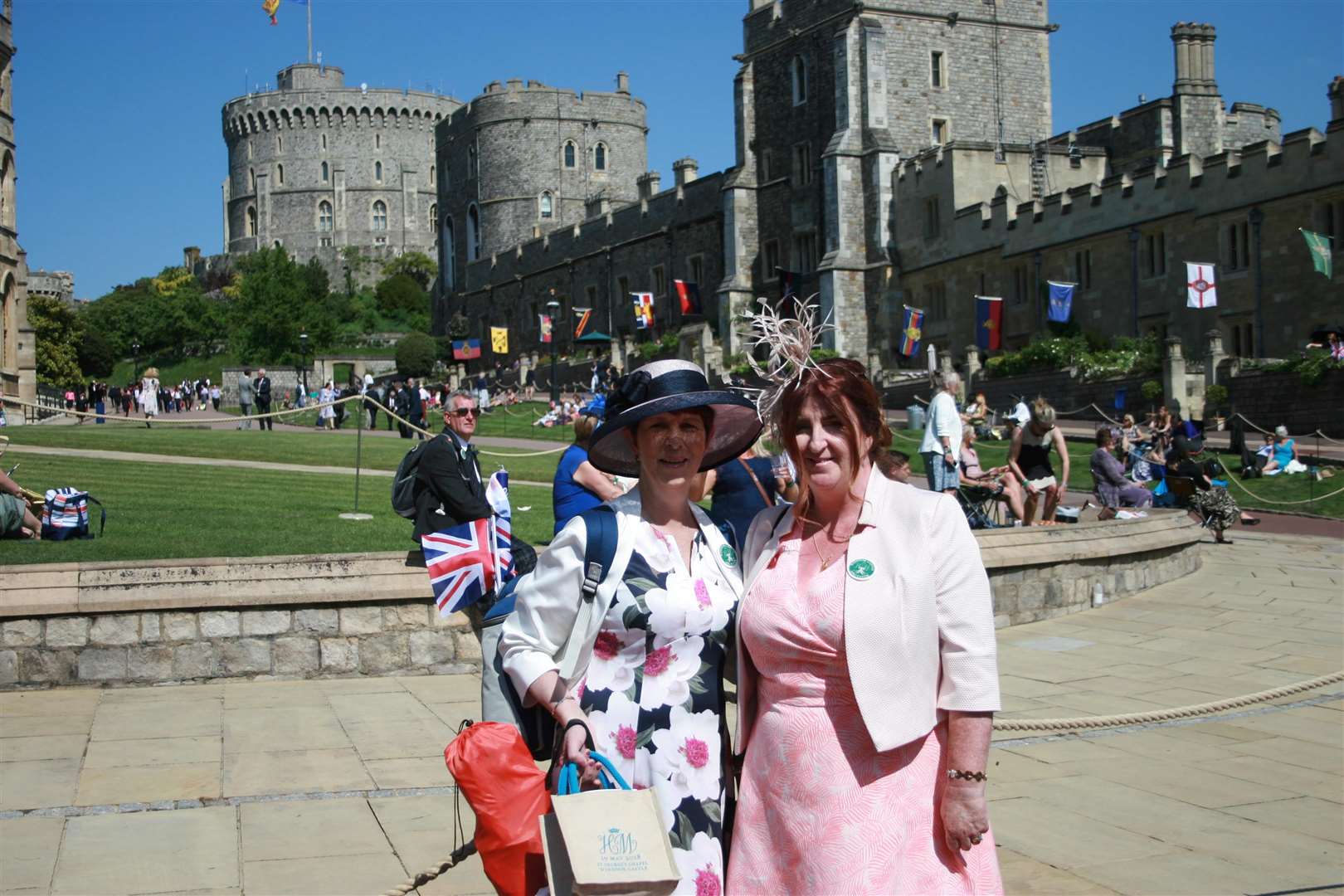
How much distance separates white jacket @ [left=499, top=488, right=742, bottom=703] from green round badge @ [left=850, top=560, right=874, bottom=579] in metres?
0.36

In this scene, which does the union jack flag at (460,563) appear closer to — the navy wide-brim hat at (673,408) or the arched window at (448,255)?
the navy wide-brim hat at (673,408)

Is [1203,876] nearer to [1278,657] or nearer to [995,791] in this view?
[995,791]

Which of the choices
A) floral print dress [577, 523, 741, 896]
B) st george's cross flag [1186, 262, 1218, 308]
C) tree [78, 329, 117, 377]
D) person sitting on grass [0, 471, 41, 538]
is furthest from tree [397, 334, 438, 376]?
floral print dress [577, 523, 741, 896]

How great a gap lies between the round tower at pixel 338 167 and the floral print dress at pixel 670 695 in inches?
4201

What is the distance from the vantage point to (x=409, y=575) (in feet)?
27.9

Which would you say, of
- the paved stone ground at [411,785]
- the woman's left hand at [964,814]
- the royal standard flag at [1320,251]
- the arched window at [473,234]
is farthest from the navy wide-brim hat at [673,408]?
the arched window at [473,234]

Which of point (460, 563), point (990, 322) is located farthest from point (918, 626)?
point (990, 322)

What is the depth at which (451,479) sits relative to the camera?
26.0 feet

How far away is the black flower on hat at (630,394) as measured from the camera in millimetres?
3404

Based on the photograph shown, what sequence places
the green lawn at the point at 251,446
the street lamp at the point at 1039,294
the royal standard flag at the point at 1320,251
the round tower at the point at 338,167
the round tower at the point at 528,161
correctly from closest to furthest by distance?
the green lawn at the point at 251,446 → the royal standard flag at the point at 1320,251 → the street lamp at the point at 1039,294 → the round tower at the point at 528,161 → the round tower at the point at 338,167

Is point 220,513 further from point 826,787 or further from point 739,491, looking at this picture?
point 826,787

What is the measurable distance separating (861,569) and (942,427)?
9460 mm

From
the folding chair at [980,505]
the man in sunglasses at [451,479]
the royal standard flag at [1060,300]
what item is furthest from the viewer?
the royal standard flag at [1060,300]

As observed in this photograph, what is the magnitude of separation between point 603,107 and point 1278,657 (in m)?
74.5
